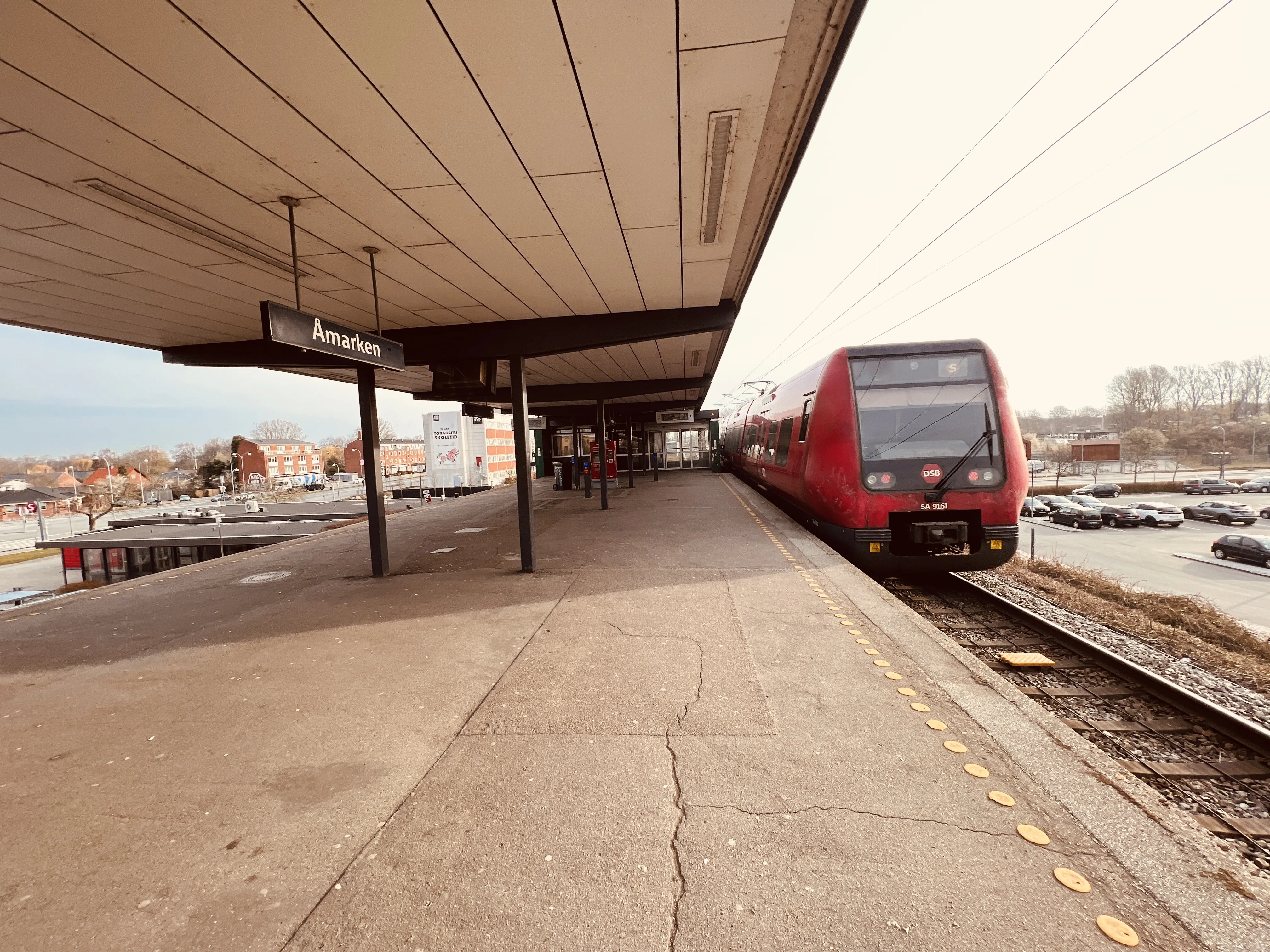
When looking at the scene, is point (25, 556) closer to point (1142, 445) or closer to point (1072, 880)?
point (1072, 880)

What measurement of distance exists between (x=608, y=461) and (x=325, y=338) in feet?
45.7

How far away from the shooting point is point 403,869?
202cm

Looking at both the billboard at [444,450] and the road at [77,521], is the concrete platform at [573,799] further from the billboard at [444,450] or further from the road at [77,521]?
the billboard at [444,450]

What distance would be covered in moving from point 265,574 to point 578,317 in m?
6.01

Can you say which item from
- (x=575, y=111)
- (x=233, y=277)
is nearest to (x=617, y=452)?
(x=233, y=277)

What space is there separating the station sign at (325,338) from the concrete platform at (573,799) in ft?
8.19

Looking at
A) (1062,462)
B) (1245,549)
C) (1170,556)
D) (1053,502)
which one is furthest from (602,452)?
(1062,462)

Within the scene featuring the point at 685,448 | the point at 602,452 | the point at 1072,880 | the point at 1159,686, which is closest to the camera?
the point at 1072,880

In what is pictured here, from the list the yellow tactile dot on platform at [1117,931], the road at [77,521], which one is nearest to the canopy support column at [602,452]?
the yellow tactile dot on platform at [1117,931]

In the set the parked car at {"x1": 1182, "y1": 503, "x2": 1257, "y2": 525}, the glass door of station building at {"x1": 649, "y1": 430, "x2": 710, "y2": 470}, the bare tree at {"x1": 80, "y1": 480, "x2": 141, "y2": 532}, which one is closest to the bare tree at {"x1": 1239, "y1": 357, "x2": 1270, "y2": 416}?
the parked car at {"x1": 1182, "y1": 503, "x2": 1257, "y2": 525}

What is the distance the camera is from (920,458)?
6.59 m

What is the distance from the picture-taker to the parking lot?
1342cm

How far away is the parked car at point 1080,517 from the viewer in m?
24.8

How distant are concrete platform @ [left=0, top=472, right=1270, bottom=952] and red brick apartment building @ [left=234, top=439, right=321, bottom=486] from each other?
7677 cm
